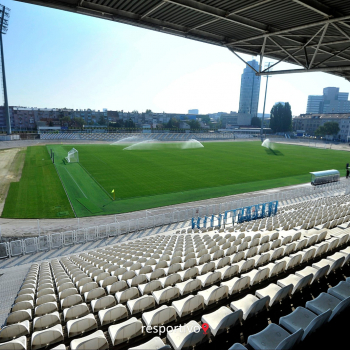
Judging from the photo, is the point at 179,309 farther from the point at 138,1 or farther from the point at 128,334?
the point at 138,1

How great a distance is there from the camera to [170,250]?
10.4m

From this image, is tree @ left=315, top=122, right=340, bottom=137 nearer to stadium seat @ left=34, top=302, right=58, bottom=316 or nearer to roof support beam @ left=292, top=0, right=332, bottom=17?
roof support beam @ left=292, top=0, right=332, bottom=17

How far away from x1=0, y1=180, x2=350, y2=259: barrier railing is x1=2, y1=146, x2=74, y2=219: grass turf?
4966 millimetres

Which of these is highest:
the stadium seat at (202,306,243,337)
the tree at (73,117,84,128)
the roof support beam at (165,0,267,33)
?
the roof support beam at (165,0,267,33)

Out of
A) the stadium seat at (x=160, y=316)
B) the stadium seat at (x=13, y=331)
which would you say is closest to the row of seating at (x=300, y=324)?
the stadium seat at (x=160, y=316)

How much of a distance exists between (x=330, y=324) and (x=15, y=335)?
552cm

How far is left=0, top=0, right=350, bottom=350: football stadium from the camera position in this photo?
174 inches

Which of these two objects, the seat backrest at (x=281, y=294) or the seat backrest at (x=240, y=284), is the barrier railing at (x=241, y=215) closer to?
the seat backrest at (x=240, y=284)

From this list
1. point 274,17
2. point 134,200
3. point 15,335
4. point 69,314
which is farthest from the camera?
point 134,200

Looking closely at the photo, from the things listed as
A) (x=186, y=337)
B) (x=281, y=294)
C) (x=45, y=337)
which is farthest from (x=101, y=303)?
(x=281, y=294)

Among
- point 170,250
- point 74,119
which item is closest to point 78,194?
point 170,250

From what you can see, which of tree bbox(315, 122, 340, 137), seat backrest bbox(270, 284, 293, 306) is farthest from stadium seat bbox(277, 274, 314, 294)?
tree bbox(315, 122, 340, 137)

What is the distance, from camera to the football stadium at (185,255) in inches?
174

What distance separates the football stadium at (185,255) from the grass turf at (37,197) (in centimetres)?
18
